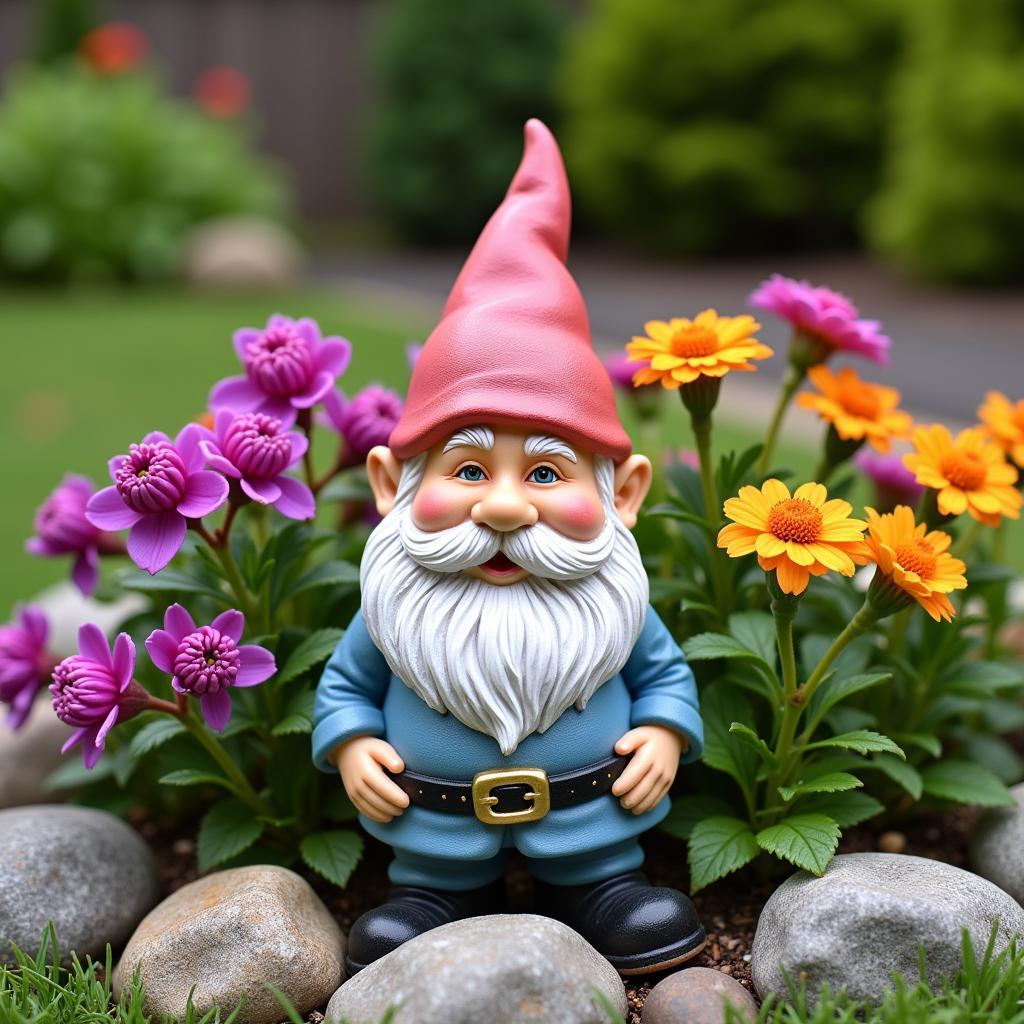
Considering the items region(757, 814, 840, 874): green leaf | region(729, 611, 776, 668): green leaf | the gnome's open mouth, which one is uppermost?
the gnome's open mouth

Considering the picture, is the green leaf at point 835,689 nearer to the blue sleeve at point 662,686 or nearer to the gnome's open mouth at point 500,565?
the blue sleeve at point 662,686

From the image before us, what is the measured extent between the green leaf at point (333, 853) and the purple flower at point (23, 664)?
1.85 ft

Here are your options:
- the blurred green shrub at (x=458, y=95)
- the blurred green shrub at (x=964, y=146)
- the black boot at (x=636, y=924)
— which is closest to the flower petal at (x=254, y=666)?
the black boot at (x=636, y=924)

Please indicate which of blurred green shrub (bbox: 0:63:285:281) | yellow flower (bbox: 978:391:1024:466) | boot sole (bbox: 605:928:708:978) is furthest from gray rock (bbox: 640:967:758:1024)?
blurred green shrub (bbox: 0:63:285:281)

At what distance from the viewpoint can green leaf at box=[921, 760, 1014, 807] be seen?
209 cm

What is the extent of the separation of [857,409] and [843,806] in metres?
0.67

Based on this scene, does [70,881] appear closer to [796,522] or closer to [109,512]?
[109,512]

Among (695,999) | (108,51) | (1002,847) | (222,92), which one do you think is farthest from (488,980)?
(222,92)

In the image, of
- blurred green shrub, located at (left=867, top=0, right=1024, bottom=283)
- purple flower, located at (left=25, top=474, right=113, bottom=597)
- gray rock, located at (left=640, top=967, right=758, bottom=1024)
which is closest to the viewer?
gray rock, located at (left=640, top=967, right=758, bottom=1024)

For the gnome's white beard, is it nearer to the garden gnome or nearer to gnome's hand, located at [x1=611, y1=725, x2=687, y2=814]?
the garden gnome

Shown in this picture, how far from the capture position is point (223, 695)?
192 centimetres

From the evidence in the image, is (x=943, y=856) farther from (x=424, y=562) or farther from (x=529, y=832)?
(x=424, y=562)

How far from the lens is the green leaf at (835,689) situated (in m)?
1.92

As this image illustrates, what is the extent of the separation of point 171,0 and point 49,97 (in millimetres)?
3520
